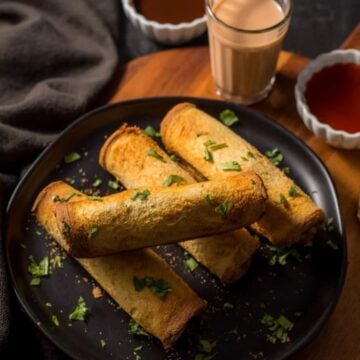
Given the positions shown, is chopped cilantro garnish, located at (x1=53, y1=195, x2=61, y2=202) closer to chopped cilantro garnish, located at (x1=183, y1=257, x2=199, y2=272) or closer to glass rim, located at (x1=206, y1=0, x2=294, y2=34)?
chopped cilantro garnish, located at (x1=183, y1=257, x2=199, y2=272)

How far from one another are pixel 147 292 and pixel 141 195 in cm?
23

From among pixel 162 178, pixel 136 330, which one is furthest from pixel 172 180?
pixel 136 330

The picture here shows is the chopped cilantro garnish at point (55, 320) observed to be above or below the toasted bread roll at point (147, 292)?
below

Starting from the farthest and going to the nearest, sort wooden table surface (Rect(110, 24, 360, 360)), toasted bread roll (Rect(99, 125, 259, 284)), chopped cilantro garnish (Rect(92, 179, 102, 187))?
chopped cilantro garnish (Rect(92, 179, 102, 187)) → wooden table surface (Rect(110, 24, 360, 360)) → toasted bread roll (Rect(99, 125, 259, 284))

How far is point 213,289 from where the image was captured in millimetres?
1720

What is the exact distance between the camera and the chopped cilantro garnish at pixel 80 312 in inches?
66.3

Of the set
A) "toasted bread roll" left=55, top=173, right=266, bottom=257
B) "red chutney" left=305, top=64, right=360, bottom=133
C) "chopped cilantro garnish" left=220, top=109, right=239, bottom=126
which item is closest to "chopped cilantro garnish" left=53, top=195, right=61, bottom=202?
"toasted bread roll" left=55, top=173, right=266, bottom=257

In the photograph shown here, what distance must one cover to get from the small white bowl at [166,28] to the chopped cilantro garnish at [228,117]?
354mm

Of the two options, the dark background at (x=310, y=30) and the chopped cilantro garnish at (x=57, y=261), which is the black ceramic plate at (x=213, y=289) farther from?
the dark background at (x=310, y=30)

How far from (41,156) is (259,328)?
28.0 inches

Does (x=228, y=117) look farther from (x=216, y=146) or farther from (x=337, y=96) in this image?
(x=337, y=96)

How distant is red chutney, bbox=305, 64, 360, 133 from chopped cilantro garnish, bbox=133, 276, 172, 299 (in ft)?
2.18

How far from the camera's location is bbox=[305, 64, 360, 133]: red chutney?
195 centimetres

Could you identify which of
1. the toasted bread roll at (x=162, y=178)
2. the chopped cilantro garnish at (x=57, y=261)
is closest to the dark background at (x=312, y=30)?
the toasted bread roll at (x=162, y=178)
